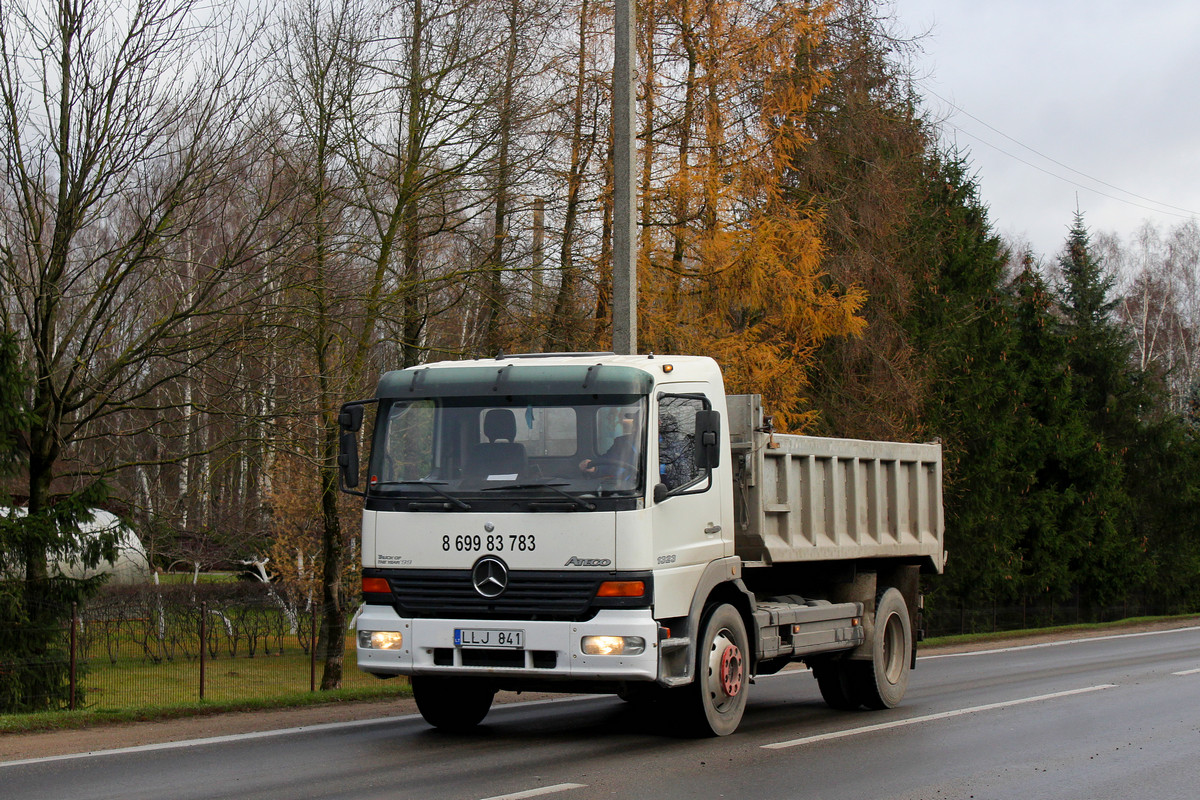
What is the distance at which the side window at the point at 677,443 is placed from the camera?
923cm

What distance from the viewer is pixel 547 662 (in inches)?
344

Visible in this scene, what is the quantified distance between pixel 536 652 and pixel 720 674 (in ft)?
5.38

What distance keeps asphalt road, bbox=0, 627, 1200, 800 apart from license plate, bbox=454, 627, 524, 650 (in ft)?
2.56

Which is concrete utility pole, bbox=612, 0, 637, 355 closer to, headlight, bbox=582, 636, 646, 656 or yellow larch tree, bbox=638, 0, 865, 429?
yellow larch tree, bbox=638, 0, 865, 429

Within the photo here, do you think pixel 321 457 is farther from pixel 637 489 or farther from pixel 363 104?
pixel 637 489

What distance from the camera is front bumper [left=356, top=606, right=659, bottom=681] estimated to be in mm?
8664

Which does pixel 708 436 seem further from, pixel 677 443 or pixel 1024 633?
pixel 1024 633

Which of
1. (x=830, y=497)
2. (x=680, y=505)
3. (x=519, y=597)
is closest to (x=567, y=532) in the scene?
(x=519, y=597)

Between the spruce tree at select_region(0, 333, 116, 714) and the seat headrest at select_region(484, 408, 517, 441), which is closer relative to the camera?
the seat headrest at select_region(484, 408, 517, 441)

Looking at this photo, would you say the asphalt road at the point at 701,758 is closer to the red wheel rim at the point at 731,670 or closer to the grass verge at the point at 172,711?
the red wheel rim at the point at 731,670

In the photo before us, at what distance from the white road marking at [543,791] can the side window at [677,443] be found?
7.62 ft

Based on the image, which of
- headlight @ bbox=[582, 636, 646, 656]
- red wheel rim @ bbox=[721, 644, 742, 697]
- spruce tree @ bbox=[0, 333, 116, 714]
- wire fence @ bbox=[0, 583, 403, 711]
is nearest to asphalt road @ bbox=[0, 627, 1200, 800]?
red wheel rim @ bbox=[721, 644, 742, 697]

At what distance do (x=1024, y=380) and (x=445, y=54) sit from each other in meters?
22.4

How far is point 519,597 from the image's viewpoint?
8836 millimetres
